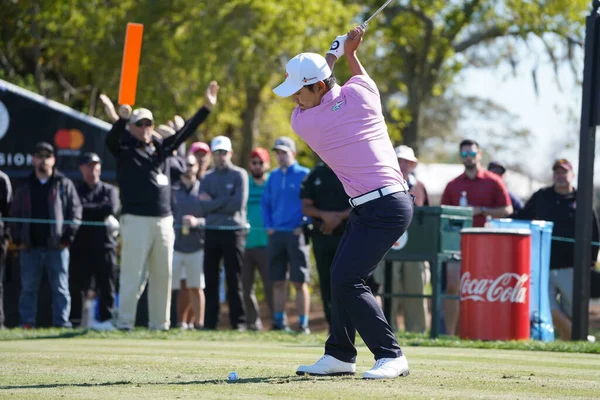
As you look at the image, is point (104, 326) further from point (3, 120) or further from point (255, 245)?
point (3, 120)

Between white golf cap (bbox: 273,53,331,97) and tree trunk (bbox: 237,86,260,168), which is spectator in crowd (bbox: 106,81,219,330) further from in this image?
tree trunk (bbox: 237,86,260,168)

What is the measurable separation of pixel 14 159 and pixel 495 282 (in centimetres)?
729

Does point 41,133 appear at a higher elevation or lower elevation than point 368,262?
higher

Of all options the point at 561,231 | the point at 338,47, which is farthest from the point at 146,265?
the point at 338,47

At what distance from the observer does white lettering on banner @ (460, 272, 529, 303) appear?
11969mm

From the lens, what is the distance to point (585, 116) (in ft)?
40.7

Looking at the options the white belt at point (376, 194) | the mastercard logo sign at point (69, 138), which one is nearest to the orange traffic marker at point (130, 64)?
the mastercard logo sign at point (69, 138)

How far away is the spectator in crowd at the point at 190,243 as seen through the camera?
A: 49.3 feet

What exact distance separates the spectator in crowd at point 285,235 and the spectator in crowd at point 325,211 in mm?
991

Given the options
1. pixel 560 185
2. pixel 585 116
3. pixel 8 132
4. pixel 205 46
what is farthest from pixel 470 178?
pixel 205 46

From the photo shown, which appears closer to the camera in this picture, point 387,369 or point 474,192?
point 387,369

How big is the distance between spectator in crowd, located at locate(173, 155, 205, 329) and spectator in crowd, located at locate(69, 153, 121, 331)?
858 mm

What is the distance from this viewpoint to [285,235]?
47.7ft

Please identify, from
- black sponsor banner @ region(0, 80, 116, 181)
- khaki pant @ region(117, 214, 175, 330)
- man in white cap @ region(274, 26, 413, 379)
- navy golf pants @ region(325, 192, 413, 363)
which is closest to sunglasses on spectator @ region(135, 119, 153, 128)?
khaki pant @ region(117, 214, 175, 330)
